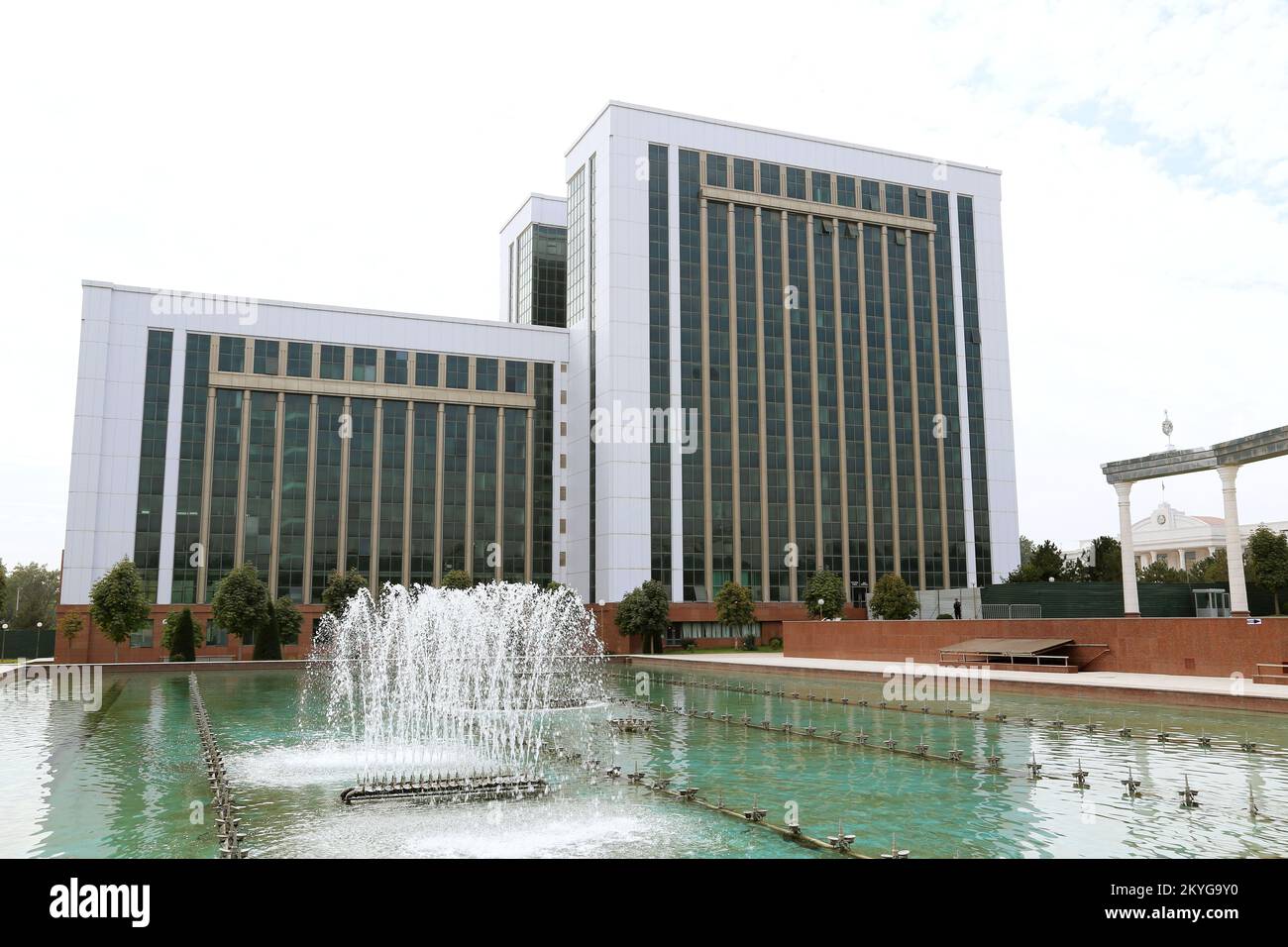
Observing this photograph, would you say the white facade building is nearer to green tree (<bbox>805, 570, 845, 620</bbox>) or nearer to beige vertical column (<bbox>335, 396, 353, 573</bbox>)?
green tree (<bbox>805, 570, 845, 620</bbox>)

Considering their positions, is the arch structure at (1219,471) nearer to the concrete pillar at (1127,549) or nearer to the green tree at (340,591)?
the concrete pillar at (1127,549)

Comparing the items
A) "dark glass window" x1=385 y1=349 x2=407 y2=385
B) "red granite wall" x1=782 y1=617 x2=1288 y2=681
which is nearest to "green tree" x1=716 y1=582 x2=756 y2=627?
"red granite wall" x1=782 y1=617 x2=1288 y2=681

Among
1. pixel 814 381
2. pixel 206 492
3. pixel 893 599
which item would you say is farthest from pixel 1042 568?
pixel 206 492

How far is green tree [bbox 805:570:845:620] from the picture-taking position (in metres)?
61.2

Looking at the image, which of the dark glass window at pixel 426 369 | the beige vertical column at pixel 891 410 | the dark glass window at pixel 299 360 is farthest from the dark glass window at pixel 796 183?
the dark glass window at pixel 299 360

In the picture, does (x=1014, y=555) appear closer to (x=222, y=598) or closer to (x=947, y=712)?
(x=947, y=712)

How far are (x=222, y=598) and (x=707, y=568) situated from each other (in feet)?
96.8

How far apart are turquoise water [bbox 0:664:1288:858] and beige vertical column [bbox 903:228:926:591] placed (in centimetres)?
4268

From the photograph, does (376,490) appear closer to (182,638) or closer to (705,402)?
(182,638)

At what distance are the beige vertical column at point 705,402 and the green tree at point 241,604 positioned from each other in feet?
89.9

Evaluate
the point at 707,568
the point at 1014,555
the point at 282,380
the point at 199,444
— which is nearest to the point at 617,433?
the point at 707,568

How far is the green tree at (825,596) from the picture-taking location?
61.2 m

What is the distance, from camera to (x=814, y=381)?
2633 inches

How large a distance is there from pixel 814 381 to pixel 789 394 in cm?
227
